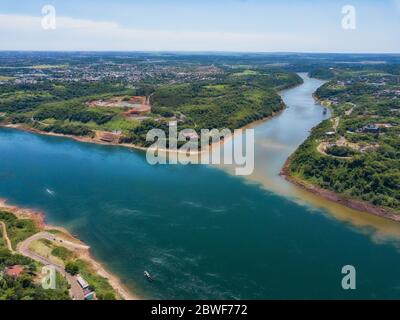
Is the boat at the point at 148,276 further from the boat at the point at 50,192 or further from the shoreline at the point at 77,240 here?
the boat at the point at 50,192

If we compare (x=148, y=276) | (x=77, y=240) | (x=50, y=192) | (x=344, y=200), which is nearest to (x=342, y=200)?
(x=344, y=200)

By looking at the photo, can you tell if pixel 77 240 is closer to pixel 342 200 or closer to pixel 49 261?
pixel 49 261

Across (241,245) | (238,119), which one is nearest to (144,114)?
(238,119)

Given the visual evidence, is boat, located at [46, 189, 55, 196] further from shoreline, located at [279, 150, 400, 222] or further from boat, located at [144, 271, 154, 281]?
shoreline, located at [279, 150, 400, 222]

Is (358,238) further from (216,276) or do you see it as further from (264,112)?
(264,112)

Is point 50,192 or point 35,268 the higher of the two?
point 50,192

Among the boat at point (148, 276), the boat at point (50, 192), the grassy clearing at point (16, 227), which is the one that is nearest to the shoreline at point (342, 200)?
the boat at point (148, 276)
